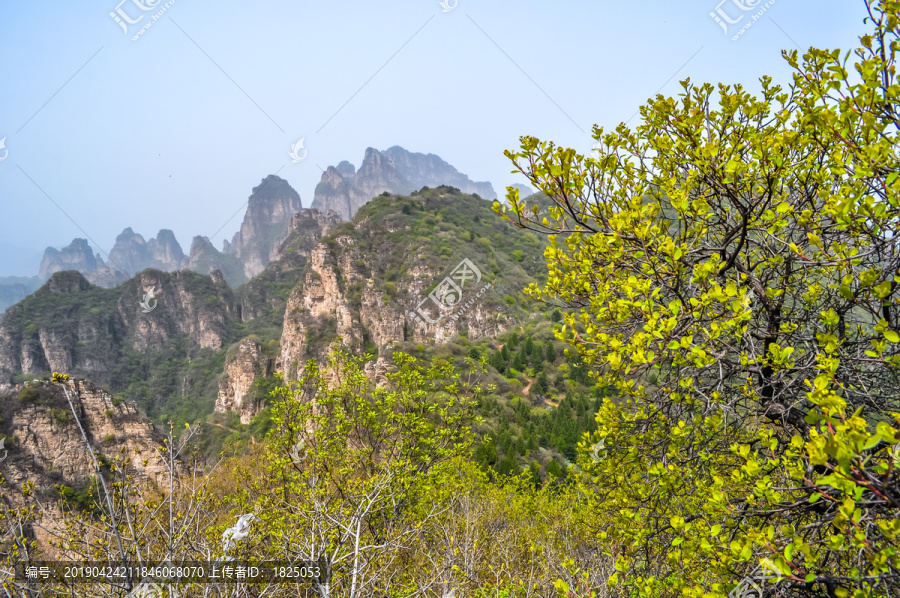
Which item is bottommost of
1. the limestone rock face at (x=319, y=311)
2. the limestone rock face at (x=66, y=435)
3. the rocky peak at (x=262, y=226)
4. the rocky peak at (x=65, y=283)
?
the limestone rock face at (x=66, y=435)

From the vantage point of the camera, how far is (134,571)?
4.17 meters

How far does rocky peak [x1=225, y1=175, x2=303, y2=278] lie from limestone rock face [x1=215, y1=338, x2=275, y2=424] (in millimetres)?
127558

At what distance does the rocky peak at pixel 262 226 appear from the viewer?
188000mm

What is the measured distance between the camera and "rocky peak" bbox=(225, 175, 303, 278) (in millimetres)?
188000

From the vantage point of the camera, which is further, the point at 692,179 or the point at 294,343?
the point at 294,343

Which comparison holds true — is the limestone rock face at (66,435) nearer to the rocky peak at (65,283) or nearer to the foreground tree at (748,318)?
the foreground tree at (748,318)

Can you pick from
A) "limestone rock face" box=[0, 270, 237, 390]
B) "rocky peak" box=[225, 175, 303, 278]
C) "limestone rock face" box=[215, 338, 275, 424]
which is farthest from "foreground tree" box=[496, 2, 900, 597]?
"rocky peak" box=[225, 175, 303, 278]

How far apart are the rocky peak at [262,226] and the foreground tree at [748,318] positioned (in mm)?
199105

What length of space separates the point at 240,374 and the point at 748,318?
77145 millimetres

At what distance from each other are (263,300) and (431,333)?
2450 inches

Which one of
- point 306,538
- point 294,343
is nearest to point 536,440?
point 306,538

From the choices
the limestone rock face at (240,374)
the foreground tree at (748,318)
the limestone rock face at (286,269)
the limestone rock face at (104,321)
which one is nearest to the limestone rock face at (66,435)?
the foreground tree at (748,318)

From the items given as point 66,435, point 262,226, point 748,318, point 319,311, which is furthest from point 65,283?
point 748,318

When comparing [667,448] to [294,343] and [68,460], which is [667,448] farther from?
[294,343]
